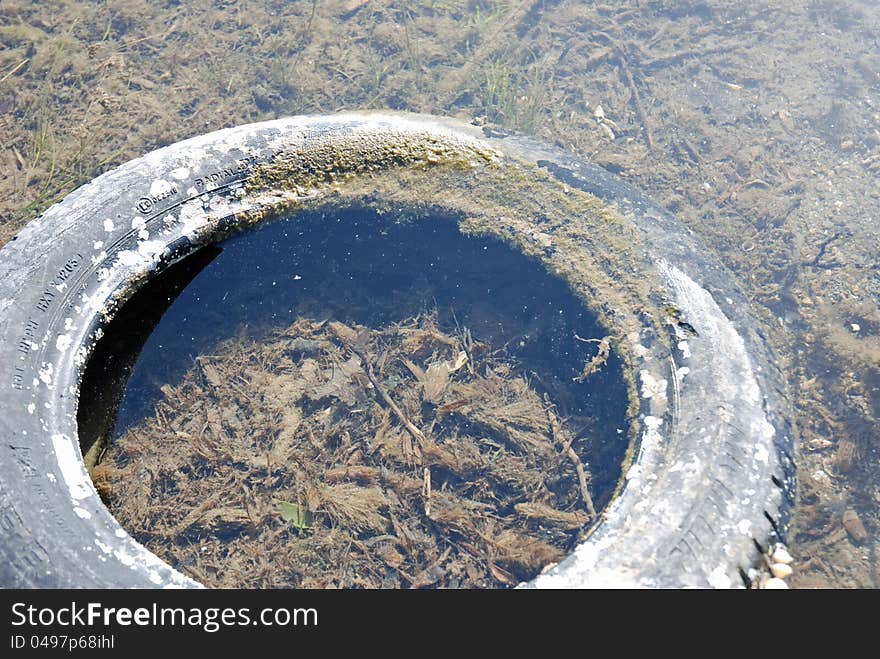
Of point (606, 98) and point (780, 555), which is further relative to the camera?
point (606, 98)

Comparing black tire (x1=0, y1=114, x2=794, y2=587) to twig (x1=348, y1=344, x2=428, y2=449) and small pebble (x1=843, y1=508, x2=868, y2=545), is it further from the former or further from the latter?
twig (x1=348, y1=344, x2=428, y2=449)

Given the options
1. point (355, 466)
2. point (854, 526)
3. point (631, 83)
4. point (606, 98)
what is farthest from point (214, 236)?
point (631, 83)

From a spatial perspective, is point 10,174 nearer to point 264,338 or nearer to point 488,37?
point 264,338

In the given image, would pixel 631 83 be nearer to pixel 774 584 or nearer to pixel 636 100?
pixel 636 100

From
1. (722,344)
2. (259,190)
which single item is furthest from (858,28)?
(259,190)

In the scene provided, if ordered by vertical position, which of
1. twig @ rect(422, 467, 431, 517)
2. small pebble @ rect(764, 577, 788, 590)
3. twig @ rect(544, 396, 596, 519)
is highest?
small pebble @ rect(764, 577, 788, 590)

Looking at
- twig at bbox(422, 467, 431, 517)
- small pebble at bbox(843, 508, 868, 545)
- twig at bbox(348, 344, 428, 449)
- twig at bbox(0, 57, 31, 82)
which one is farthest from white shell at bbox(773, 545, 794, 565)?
twig at bbox(0, 57, 31, 82)
